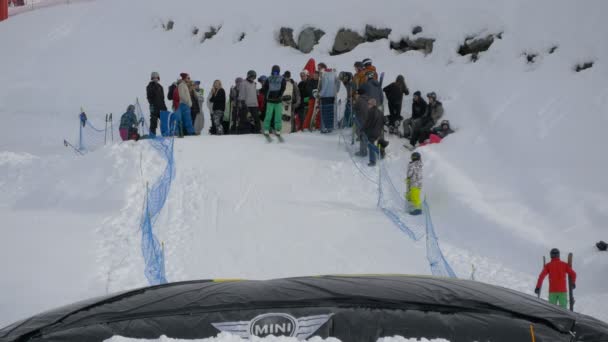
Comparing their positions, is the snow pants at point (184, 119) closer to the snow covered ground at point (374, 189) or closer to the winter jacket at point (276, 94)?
the snow covered ground at point (374, 189)

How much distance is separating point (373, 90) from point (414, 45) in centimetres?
558

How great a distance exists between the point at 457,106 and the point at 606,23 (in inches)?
172

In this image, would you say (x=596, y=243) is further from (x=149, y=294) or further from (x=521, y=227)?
(x=149, y=294)

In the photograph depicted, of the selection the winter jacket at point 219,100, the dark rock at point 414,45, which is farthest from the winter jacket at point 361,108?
the dark rock at point 414,45

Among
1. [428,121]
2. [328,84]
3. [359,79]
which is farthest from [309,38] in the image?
[428,121]

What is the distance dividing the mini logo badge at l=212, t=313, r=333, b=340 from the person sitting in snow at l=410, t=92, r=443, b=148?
35.0ft

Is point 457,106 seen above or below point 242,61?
below

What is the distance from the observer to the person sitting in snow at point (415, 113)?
51.9 feet

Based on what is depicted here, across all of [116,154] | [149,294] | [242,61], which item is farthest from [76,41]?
[149,294]

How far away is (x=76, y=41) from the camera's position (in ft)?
107

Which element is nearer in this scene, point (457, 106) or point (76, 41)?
point (457, 106)

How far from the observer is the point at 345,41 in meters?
22.6

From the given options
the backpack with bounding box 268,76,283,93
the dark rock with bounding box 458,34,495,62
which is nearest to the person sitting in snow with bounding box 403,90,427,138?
the backpack with bounding box 268,76,283,93

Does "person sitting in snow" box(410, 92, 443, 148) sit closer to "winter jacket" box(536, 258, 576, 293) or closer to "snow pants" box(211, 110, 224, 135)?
"snow pants" box(211, 110, 224, 135)
